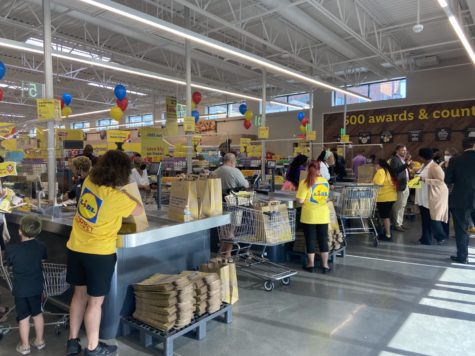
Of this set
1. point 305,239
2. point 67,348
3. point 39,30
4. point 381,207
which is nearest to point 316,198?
point 305,239

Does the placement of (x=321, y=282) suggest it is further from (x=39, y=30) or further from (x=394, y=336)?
(x=39, y=30)

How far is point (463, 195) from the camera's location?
501 cm

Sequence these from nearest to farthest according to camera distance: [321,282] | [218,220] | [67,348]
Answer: [67,348] < [218,220] < [321,282]

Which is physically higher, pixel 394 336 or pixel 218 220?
pixel 218 220

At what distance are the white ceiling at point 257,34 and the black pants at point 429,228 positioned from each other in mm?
4017

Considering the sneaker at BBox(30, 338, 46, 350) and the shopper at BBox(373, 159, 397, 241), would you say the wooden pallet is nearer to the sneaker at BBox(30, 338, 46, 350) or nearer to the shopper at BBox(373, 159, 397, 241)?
the sneaker at BBox(30, 338, 46, 350)

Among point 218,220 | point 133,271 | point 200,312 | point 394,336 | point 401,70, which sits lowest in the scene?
point 394,336

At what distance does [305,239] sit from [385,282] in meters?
1.09

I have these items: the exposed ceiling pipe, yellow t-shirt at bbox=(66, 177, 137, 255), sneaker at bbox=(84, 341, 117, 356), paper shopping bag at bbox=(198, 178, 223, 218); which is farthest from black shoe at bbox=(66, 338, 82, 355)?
the exposed ceiling pipe

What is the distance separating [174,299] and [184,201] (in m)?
0.85

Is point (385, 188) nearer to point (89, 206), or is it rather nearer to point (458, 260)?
point (458, 260)

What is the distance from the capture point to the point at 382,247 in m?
6.02

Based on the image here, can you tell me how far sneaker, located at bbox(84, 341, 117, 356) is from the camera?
258cm

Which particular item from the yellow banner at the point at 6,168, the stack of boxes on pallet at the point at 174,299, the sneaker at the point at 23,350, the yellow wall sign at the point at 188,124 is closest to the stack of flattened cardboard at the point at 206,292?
the stack of boxes on pallet at the point at 174,299
